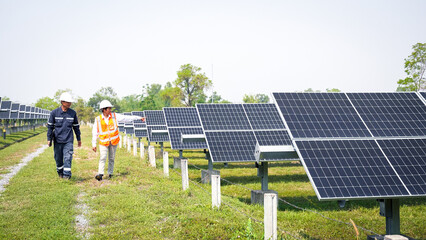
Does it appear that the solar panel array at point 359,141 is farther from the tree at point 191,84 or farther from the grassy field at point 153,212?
the tree at point 191,84

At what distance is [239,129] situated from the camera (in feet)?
48.7

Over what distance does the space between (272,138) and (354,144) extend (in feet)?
20.3

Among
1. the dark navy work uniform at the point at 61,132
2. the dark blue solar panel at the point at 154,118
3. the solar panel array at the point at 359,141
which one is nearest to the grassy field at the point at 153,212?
the dark navy work uniform at the point at 61,132

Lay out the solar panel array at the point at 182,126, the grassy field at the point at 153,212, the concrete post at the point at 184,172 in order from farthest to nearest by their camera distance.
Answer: the solar panel array at the point at 182,126, the concrete post at the point at 184,172, the grassy field at the point at 153,212

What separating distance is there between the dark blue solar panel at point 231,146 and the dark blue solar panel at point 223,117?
0.61 meters

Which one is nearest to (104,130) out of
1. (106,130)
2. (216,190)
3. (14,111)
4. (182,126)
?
(106,130)

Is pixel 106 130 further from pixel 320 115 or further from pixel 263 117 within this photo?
pixel 263 117

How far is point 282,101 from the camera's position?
31.9 feet

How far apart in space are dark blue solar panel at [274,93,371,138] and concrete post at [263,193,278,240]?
2.23 m

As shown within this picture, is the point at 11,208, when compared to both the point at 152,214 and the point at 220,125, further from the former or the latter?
the point at 220,125

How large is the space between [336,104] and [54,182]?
8.84m

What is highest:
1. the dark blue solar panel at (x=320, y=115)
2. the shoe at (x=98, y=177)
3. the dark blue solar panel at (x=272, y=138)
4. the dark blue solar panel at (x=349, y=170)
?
the dark blue solar panel at (x=320, y=115)

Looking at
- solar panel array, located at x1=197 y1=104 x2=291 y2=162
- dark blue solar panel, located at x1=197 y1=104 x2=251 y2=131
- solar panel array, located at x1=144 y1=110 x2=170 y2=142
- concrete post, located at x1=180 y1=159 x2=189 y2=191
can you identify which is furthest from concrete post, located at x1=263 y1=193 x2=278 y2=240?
solar panel array, located at x1=144 y1=110 x2=170 y2=142

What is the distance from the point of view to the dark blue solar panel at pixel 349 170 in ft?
21.7
